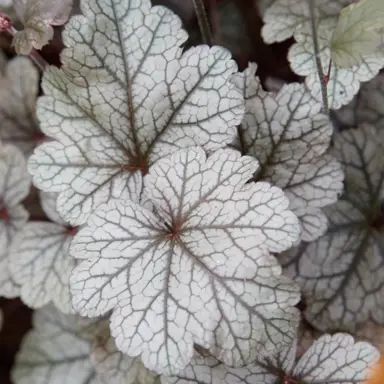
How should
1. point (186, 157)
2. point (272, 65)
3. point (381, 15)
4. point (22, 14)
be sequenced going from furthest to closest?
1. point (272, 65)
2. point (22, 14)
3. point (186, 157)
4. point (381, 15)

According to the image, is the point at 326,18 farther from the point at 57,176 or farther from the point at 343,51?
the point at 57,176

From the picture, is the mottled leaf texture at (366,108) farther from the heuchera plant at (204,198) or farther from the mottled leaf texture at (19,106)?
the mottled leaf texture at (19,106)

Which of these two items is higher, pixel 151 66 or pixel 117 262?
pixel 151 66

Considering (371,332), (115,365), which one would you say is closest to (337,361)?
(371,332)

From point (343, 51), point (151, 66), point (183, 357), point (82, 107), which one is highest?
point (343, 51)

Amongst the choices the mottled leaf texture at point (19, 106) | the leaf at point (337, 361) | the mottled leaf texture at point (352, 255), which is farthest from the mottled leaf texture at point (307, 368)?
the mottled leaf texture at point (19, 106)

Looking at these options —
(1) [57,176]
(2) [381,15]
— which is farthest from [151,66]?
(2) [381,15]
